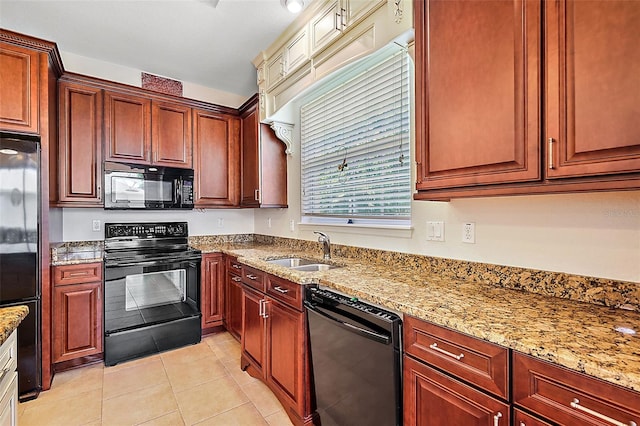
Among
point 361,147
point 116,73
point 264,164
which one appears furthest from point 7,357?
point 116,73

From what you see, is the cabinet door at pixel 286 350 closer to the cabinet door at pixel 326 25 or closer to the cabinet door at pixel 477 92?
the cabinet door at pixel 477 92

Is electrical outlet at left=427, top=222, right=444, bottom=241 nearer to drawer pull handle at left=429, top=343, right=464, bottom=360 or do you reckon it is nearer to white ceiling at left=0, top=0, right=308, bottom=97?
drawer pull handle at left=429, top=343, right=464, bottom=360

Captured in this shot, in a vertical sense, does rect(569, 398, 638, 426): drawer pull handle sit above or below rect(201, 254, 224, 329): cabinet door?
above

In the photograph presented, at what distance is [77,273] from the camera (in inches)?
101

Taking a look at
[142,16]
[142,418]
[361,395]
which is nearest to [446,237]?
[361,395]

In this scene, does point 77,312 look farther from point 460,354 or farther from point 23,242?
point 460,354

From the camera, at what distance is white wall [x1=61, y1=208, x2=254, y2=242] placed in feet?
10.1

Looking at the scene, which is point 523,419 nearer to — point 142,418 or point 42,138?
point 142,418

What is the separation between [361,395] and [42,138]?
2.75 meters

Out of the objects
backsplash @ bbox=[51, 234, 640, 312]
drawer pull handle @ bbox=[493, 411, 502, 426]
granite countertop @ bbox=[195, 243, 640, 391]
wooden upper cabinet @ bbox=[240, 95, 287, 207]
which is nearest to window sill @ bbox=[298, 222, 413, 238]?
backsplash @ bbox=[51, 234, 640, 312]

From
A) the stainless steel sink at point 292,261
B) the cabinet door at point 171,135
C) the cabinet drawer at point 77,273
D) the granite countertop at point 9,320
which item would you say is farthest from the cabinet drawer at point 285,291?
the cabinet door at point 171,135

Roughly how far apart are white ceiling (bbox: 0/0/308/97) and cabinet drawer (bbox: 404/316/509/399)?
7.85 ft

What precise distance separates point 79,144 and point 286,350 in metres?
2.60

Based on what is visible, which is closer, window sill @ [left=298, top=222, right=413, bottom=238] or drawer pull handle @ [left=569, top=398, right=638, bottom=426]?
drawer pull handle @ [left=569, top=398, right=638, bottom=426]
